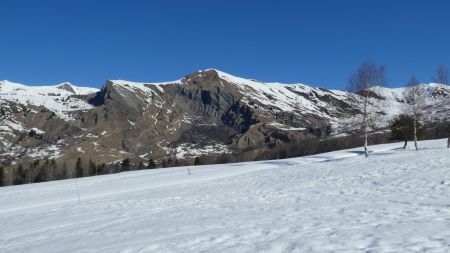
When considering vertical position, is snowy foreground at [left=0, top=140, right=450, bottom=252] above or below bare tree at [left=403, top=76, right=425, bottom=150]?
below

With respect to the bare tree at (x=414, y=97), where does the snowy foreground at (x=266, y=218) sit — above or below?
below

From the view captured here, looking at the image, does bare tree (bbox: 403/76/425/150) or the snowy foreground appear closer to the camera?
the snowy foreground

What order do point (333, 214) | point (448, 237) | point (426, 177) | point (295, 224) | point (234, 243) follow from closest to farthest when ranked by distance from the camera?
point (448, 237) → point (234, 243) → point (295, 224) → point (333, 214) → point (426, 177)

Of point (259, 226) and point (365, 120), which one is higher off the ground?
point (365, 120)

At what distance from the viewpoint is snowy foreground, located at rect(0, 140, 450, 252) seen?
11.6 meters

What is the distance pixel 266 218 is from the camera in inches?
631

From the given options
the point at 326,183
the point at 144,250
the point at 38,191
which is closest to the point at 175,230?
the point at 144,250

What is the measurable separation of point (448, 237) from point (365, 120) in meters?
38.0

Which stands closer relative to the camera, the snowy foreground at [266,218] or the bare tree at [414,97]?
the snowy foreground at [266,218]

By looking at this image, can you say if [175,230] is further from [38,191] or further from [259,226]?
[38,191]

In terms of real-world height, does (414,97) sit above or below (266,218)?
above

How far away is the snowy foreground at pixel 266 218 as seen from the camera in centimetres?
1160

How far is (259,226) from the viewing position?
14453mm

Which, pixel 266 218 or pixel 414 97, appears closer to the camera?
pixel 266 218
